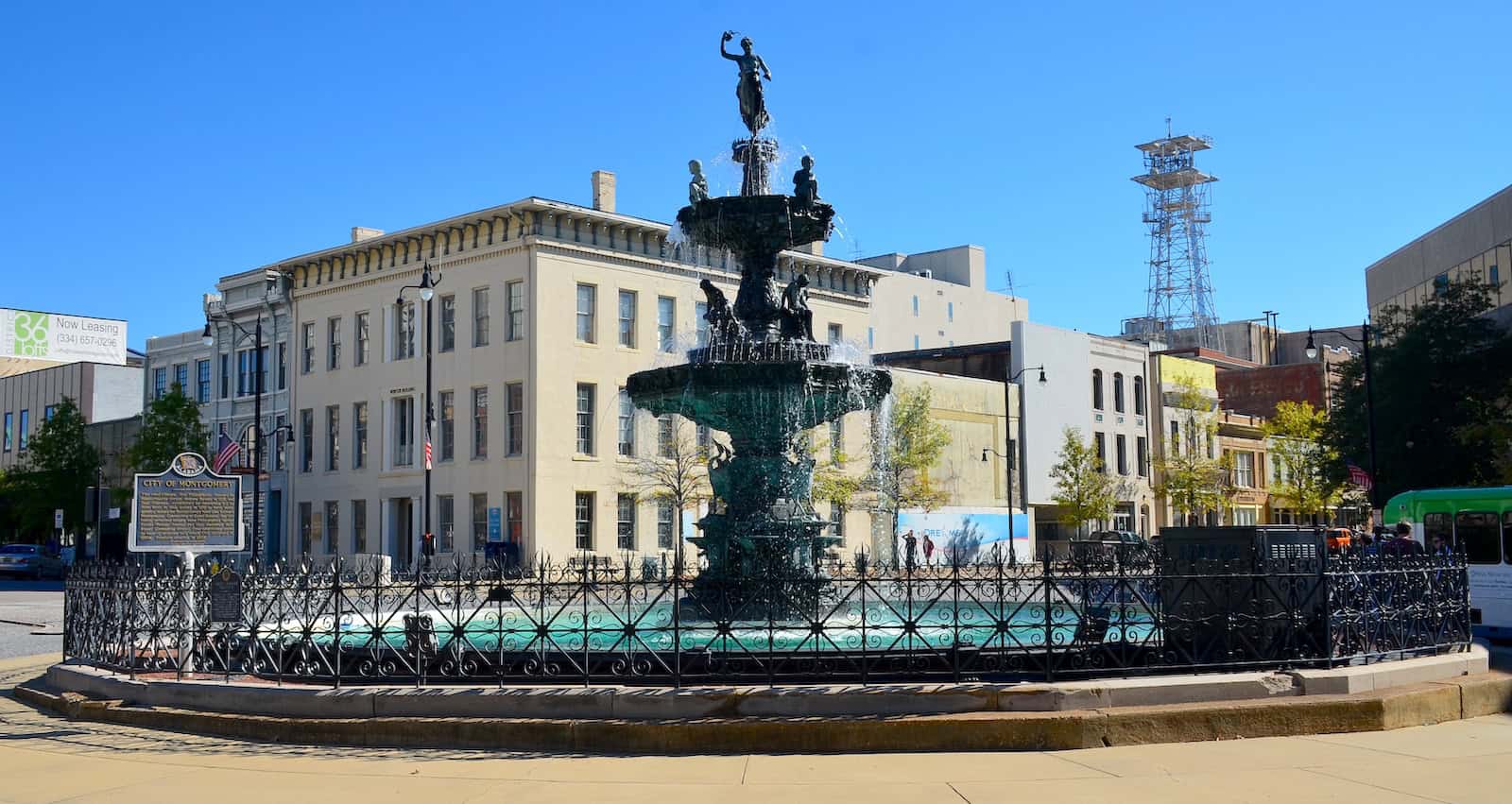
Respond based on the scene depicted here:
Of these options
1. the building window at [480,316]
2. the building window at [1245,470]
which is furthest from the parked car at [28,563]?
the building window at [1245,470]

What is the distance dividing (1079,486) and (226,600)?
48.2 metres

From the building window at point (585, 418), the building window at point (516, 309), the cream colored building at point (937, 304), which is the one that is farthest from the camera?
the cream colored building at point (937, 304)

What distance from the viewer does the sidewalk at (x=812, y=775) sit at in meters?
8.80

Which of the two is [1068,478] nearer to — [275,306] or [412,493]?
[412,493]

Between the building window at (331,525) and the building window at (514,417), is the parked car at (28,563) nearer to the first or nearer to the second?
the building window at (331,525)

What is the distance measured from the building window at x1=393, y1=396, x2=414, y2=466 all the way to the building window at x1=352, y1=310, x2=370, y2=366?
2.76 m

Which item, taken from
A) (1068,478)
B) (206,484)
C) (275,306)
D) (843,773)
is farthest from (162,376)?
(843,773)

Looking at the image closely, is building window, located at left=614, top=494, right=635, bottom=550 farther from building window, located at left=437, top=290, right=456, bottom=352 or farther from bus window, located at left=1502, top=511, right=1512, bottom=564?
bus window, located at left=1502, top=511, right=1512, bottom=564

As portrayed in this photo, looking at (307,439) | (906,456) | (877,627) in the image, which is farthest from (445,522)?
(877,627)

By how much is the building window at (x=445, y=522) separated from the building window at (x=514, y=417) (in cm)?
246

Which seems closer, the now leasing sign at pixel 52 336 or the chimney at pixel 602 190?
the chimney at pixel 602 190

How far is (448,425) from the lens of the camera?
47156 millimetres

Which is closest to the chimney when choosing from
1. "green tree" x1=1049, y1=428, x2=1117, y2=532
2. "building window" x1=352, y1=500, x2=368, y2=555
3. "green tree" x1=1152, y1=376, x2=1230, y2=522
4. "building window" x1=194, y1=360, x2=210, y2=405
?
"building window" x1=352, y1=500, x2=368, y2=555

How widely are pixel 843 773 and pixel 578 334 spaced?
122ft
